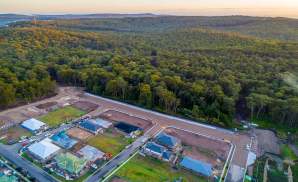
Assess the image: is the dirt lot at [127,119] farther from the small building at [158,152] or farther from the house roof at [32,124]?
the house roof at [32,124]

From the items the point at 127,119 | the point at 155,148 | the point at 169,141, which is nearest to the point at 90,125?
the point at 127,119

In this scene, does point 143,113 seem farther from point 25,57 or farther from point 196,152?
point 25,57

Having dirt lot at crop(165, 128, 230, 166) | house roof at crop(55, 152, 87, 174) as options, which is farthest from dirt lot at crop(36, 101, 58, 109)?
dirt lot at crop(165, 128, 230, 166)

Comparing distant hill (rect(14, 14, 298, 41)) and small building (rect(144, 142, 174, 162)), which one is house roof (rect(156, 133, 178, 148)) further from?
distant hill (rect(14, 14, 298, 41))

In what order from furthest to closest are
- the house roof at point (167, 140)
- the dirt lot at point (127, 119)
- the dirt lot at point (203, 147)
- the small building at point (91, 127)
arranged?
1. the dirt lot at point (127, 119)
2. the small building at point (91, 127)
3. the house roof at point (167, 140)
4. the dirt lot at point (203, 147)

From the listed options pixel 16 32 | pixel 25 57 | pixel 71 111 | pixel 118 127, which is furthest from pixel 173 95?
pixel 16 32

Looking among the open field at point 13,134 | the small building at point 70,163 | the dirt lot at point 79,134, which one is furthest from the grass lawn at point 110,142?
the open field at point 13,134
